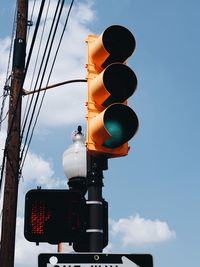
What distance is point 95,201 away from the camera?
15.2 ft

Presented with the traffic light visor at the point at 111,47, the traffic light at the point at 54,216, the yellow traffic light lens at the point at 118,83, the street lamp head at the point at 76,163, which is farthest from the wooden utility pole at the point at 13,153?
the traffic light at the point at 54,216

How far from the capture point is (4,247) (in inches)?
458

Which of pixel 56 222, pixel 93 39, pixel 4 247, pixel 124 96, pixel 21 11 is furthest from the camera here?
pixel 21 11

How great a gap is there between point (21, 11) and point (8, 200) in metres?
5.13

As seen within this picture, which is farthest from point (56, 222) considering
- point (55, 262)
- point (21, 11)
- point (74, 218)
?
point (21, 11)

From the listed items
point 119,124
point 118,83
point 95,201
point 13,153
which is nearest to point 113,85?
point 118,83

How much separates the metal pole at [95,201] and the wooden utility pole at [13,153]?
7.36 m

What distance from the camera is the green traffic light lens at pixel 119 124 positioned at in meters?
4.60

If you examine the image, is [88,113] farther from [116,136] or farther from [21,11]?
[21,11]

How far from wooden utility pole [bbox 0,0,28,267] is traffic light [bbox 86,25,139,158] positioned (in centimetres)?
703

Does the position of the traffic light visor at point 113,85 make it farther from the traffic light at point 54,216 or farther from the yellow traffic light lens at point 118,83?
the traffic light at point 54,216

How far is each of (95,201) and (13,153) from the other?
8.13 m

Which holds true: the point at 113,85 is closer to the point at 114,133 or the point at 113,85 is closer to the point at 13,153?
the point at 114,133

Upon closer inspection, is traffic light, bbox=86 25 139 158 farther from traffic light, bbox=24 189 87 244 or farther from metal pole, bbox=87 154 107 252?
traffic light, bbox=24 189 87 244
